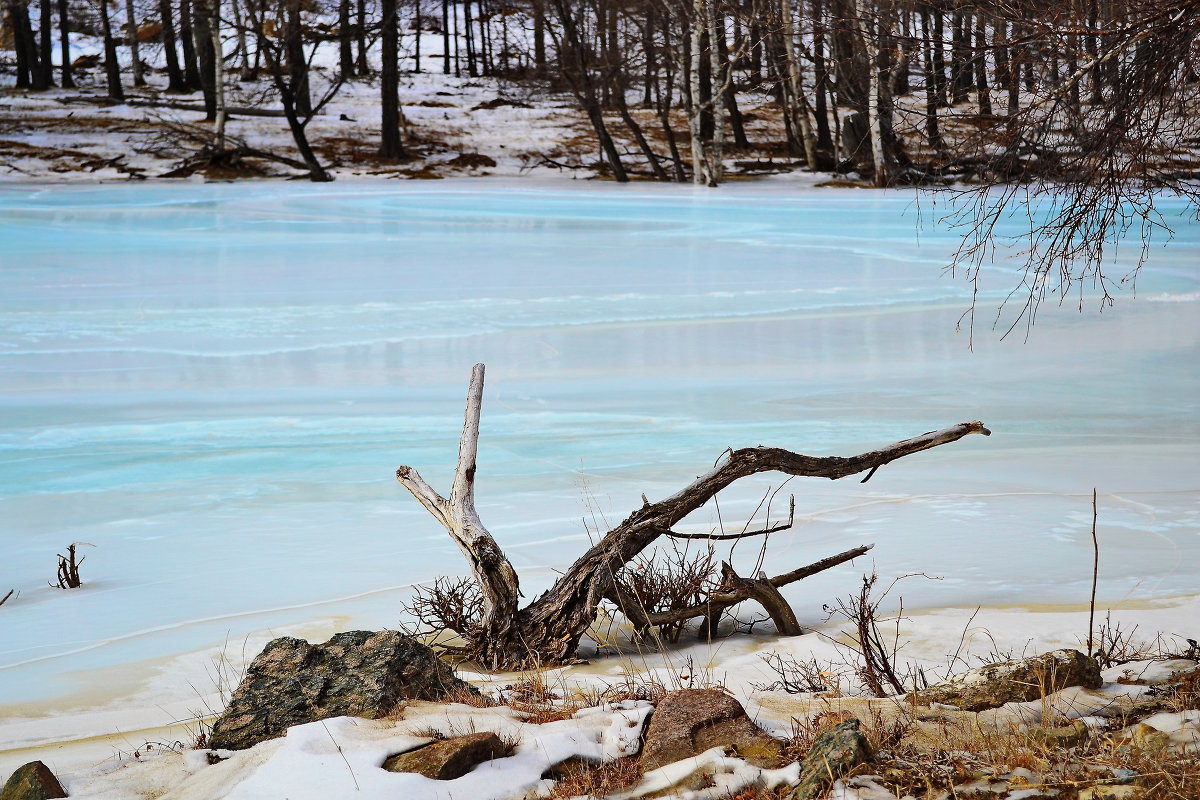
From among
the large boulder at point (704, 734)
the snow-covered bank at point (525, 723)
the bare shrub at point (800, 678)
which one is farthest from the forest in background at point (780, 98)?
the large boulder at point (704, 734)

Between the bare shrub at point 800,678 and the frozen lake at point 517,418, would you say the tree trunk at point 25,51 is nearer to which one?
the frozen lake at point 517,418

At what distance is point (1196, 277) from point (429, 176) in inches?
787

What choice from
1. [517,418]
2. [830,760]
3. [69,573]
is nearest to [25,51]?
[517,418]

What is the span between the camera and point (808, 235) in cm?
1994

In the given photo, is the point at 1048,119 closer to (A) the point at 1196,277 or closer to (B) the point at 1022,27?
(B) the point at 1022,27

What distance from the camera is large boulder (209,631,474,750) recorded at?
3852mm

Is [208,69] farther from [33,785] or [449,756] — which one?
[449,756]

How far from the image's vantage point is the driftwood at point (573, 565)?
15.8 feet

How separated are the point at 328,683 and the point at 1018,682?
7.20 feet

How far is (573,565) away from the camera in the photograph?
494 centimetres

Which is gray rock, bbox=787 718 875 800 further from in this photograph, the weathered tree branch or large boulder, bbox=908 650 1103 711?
the weathered tree branch

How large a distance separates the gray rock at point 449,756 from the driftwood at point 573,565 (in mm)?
1358

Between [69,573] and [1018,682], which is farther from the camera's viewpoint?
[69,573]

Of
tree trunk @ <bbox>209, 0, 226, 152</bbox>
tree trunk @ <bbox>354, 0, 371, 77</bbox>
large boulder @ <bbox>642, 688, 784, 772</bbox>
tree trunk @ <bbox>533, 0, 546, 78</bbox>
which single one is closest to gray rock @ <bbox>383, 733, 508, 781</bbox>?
large boulder @ <bbox>642, 688, 784, 772</bbox>
